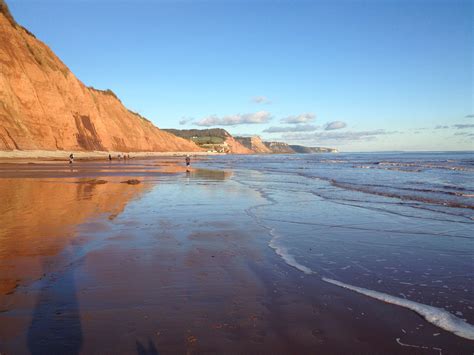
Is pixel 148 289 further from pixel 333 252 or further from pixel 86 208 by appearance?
pixel 86 208

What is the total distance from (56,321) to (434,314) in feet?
13.7

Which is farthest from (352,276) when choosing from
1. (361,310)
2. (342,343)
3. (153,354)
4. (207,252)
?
(153,354)

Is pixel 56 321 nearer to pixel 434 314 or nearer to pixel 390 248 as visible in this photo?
pixel 434 314

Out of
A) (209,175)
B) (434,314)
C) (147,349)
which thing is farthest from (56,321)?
(209,175)

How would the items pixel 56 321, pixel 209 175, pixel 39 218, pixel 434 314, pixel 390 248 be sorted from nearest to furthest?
pixel 56 321
pixel 434 314
pixel 390 248
pixel 39 218
pixel 209 175

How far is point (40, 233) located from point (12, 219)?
7.15 ft

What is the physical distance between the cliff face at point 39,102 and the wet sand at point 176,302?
137 ft

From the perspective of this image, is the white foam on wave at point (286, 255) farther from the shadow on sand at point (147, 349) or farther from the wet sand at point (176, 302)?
the shadow on sand at point (147, 349)

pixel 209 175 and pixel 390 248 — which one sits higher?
pixel 390 248

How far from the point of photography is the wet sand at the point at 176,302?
134 inches

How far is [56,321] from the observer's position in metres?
3.74

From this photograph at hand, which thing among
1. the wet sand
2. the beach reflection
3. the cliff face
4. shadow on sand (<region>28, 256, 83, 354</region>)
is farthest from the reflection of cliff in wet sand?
the cliff face

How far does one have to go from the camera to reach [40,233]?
25.7 feet

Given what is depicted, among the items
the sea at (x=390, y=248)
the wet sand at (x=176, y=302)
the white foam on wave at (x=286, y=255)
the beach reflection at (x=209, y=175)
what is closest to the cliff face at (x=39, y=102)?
the beach reflection at (x=209, y=175)
